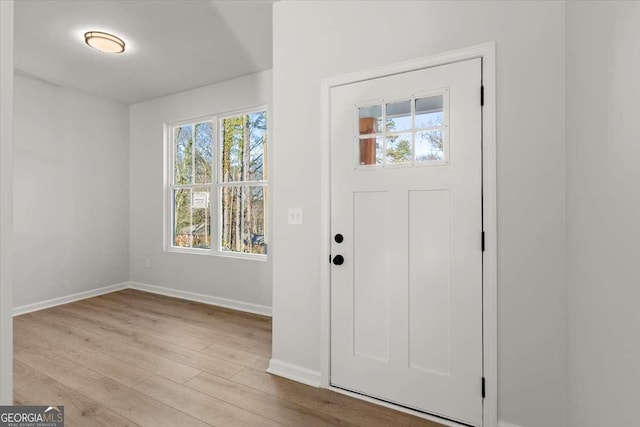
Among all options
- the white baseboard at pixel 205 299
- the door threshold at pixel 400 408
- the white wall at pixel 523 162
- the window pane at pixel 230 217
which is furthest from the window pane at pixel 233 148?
the door threshold at pixel 400 408

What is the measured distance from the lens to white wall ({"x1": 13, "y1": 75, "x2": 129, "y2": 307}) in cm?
372

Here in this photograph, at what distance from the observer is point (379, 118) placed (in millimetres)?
2025

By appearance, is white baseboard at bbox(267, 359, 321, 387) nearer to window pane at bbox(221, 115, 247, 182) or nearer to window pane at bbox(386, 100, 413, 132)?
window pane at bbox(386, 100, 413, 132)

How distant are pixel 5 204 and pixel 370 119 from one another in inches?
71.0

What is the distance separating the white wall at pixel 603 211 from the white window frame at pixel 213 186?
9.58 feet

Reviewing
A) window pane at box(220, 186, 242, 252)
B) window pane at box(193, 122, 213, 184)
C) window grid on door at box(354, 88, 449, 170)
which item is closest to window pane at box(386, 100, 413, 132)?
window grid on door at box(354, 88, 449, 170)

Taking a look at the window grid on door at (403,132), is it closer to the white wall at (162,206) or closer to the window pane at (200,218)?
the white wall at (162,206)

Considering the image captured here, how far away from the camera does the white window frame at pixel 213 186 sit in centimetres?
383

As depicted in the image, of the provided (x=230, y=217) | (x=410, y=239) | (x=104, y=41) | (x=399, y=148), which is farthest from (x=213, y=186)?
(x=410, y=239)

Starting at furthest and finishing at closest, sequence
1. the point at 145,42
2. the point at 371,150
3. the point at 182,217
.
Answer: the point at 182,217, the point at 145,42, the point at 371,150

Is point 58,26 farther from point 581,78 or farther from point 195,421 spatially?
point 581,78

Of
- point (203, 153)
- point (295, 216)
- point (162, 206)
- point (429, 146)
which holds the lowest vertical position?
point (295, 216)

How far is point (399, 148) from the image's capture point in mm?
1969

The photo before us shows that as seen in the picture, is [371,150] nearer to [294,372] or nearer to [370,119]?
[370,119]
